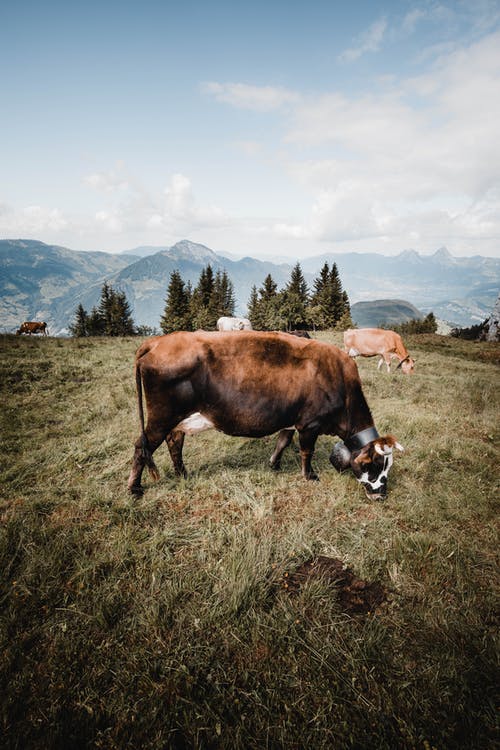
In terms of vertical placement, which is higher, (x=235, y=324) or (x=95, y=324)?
(x=235, y=324)

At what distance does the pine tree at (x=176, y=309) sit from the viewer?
53625mm

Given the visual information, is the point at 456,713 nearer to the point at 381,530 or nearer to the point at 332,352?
the point at 381,530

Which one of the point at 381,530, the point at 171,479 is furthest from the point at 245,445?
the point at 381,530

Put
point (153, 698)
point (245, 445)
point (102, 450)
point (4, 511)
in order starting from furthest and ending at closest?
1. point (245, 445)
2. point (102, 450)
3. point (4, 511)
4. point (153, 698)

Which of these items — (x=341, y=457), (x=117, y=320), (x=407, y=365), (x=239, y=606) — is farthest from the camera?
(x=117, y=320)

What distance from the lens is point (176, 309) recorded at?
56.2 metres

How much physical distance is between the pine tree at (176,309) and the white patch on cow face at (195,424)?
164 ft

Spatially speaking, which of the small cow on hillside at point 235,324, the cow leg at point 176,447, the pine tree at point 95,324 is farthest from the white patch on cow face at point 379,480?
the pine tree at point 95,324

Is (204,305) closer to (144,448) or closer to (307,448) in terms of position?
(307,448)

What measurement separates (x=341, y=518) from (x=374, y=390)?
7.75 meters

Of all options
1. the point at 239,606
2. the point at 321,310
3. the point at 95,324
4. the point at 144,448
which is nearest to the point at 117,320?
the point at 95,324

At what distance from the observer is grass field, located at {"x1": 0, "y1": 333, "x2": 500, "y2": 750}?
2.18m

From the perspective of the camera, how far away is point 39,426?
277 inches

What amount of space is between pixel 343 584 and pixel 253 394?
2476 mm
